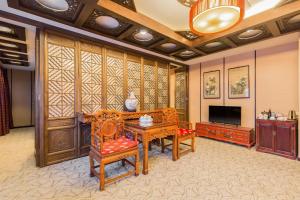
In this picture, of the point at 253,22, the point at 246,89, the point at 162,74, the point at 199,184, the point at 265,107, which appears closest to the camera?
the point at 199,184

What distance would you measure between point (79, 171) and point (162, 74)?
12.0 ft

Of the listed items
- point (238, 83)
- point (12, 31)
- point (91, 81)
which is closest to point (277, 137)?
point (238, 83)

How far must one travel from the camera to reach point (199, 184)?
2.35m

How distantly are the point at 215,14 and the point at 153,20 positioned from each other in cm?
Answer: 170

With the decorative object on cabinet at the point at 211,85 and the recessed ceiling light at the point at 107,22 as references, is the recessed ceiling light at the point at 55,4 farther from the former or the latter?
the decorative object on cabinet at the point at 211,85

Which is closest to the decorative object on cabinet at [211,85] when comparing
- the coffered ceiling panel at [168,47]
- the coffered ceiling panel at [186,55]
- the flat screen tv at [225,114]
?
the flat screen tv at [225,114]

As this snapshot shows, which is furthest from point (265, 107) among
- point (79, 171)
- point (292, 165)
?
point (79, 171)

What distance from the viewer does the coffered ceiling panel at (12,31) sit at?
2.91 meters

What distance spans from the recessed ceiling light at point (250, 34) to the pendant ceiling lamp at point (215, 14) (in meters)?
1.81

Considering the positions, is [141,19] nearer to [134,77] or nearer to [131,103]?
[134,77]

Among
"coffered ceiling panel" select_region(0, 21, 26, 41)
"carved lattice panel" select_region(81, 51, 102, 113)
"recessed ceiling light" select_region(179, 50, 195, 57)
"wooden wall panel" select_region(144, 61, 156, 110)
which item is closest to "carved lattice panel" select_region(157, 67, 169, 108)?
"wooden wall panel" select_region(144, 61, 156, 110)

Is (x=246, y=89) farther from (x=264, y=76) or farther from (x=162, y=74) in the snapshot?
(x=162, y=74)

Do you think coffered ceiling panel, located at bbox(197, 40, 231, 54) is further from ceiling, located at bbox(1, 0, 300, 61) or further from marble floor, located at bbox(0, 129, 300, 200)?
marble floor, located at bbox(0, 129, 300, 200)

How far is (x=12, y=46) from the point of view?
4094 millimetres
